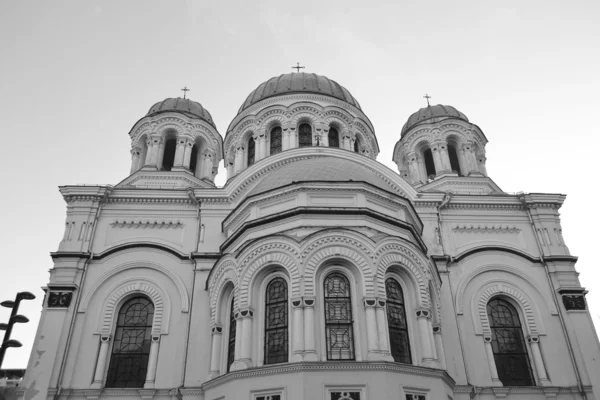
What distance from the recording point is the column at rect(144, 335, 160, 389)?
47.6 ft

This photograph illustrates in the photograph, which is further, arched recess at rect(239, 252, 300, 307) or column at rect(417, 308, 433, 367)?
arched recess at rect(239, 252, 300, 307)

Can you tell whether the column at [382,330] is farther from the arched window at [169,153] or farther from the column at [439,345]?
the arched window at [169,153]

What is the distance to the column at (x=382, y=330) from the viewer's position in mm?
12055

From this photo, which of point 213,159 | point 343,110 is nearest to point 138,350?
point 213,159

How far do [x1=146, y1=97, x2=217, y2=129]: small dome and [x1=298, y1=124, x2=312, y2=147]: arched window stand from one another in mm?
4135

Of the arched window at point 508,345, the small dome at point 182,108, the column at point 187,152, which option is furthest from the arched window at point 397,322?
the small dome at point 182,108

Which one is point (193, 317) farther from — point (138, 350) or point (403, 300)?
point (403, 300)

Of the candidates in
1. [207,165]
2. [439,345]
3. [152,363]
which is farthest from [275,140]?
[439,345]

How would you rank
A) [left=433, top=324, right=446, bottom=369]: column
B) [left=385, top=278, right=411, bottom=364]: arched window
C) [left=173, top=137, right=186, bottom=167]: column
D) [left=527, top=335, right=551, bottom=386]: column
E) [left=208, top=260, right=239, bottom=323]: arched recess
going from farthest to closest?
1. [left=173, top=137, right=186, bottom=167]: column
2. [left=527, top=335, right=551, bottom=386]: column
3. [left=208, top=260, right=239, bottom=323]: arched recess
4. [left=433, top=324, right=446, bottom=369]: column
5. [left=385, top=278, right=411, bottom=364]: arched window

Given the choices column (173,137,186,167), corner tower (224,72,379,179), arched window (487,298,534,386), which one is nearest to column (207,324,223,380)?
arched window (487,298,534,386)

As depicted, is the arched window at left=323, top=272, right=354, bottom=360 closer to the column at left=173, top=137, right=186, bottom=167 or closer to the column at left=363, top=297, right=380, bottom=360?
the column at left=363, top=297, right=380, bottom=360

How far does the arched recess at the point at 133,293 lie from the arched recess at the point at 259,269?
355cm

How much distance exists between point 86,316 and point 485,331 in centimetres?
1248

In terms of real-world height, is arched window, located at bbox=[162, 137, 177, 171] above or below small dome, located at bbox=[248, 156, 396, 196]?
above
